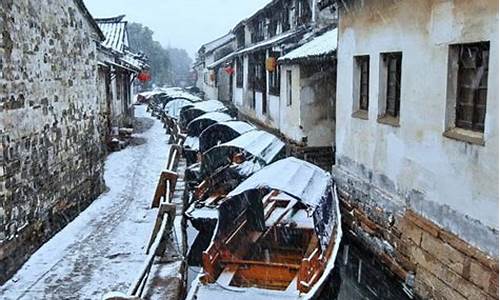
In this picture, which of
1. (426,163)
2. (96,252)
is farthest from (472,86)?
(96,252)

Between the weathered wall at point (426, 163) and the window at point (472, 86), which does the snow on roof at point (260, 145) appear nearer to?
the weathered wall at point (426, 163)

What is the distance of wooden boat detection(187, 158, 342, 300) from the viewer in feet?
24.2

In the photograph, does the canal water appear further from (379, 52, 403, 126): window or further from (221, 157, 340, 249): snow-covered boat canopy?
(379, 52, 403, 126): window

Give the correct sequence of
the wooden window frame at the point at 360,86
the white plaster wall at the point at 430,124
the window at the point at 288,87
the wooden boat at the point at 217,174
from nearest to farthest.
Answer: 1. the white plaster wall at the point at 430,124
2. the wooden boat at the point at 217,174
3. the wooden window frame at the point at 360,86
4. the window at the point at 288,87

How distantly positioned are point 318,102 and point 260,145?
12.4 feet

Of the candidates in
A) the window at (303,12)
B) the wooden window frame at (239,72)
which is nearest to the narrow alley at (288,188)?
the window at (303,12)

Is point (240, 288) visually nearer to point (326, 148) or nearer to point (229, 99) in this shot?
point (326, 148)

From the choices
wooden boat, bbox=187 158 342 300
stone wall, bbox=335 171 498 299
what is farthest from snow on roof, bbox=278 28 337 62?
wooden boat, bbox=187 158 342 300

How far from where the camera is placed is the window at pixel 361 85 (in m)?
11.8

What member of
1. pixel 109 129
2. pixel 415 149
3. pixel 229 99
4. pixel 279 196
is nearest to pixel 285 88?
pixel 109 129

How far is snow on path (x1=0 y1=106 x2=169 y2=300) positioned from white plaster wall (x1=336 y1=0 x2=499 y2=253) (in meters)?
4.64

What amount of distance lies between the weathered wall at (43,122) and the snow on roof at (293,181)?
3123 mm

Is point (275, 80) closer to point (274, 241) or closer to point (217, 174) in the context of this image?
point (217, 174)

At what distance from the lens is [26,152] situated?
7891 mm
